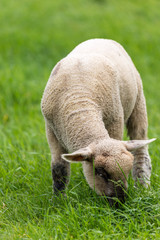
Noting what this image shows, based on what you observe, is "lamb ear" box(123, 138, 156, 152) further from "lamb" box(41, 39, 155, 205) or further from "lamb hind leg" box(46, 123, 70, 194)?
"lamb hind leg" box(46, 123, 70, 194)

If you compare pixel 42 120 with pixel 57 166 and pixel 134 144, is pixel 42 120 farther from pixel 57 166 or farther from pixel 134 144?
pixel 134 144

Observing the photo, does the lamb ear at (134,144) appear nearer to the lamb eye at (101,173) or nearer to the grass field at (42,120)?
the lamb eye at (101,173)

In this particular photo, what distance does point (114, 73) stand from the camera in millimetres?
4469

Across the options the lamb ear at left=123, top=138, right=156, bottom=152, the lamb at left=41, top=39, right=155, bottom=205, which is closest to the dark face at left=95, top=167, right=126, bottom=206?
the lamb at left=41, top=39, right=155, bottom=205

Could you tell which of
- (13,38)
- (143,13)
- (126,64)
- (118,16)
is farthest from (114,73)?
(143,13)

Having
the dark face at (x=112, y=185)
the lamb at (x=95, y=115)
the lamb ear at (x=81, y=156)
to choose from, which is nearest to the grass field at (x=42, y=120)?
the dark face at (x=112, y=185)

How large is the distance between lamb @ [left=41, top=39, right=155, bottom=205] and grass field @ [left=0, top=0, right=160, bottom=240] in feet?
0.89

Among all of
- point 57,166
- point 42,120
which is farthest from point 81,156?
point 42,120

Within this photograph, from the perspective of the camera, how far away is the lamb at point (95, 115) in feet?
12.1

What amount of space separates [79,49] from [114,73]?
22.5 inches

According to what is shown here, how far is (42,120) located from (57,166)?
294 cm

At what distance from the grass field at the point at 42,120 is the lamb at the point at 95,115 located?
0.27m

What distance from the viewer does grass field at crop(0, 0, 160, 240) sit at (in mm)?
3820

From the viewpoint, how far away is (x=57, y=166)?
182 inches
